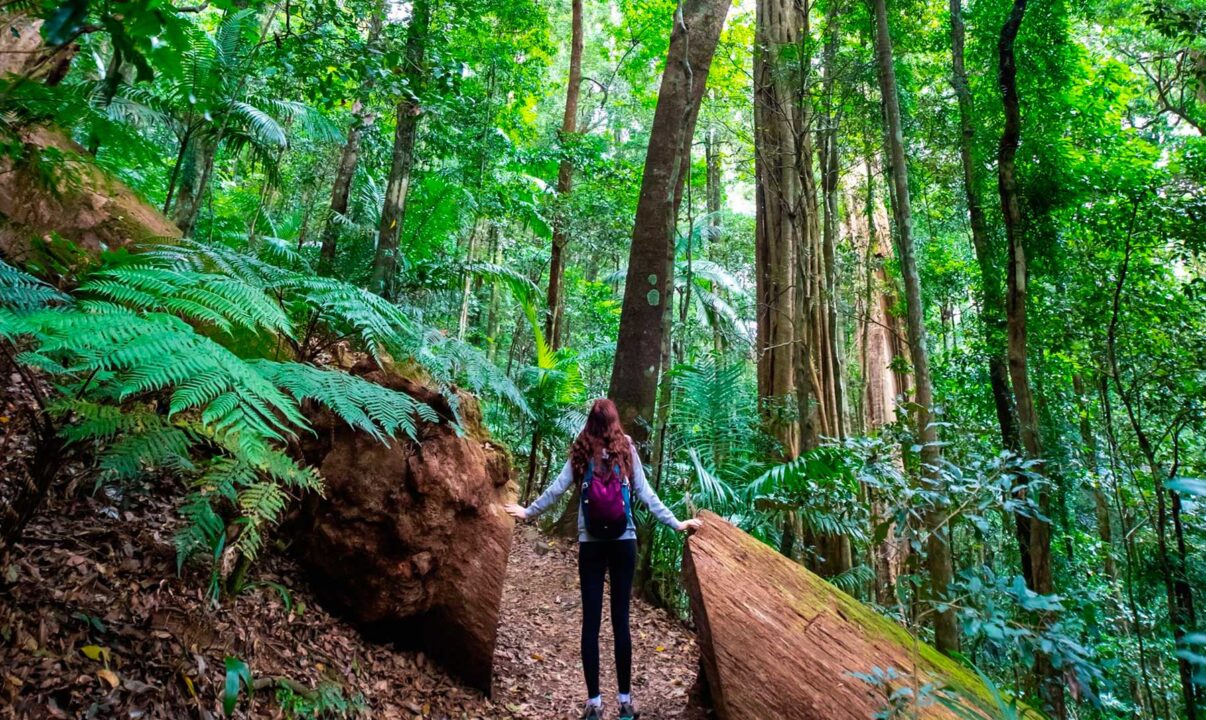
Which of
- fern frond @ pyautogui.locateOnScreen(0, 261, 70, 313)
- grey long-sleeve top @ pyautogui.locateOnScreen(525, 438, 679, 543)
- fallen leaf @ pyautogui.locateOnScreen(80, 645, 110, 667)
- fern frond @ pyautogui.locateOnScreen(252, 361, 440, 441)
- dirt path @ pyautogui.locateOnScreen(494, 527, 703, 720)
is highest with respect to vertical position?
fern frond @ pyautogui.locateOnScreen(0, 261, 70, 313)

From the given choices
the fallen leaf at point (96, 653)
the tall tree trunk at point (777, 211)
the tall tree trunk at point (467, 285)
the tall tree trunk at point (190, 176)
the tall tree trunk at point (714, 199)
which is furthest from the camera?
the tall tree trunk at point (714, 199)

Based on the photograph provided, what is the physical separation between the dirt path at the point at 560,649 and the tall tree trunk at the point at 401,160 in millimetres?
3117

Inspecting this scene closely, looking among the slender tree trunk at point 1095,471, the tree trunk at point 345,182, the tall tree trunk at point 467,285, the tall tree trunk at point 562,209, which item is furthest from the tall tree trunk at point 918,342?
the tall tree trunk at point 562,209

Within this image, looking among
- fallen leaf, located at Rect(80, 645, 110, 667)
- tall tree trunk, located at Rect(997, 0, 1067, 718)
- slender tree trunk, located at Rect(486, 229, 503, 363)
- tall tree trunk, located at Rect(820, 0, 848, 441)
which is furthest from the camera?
slender tree trunk, located at Rect(486, 229, 503, 363)

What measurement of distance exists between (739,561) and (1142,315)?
18.6ft

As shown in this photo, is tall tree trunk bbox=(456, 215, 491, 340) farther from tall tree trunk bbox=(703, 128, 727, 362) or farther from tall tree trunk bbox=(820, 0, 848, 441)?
tall tree trunk bbox=(820, 0, 848, 441)

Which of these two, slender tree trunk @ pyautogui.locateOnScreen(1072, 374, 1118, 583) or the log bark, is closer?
the log bark

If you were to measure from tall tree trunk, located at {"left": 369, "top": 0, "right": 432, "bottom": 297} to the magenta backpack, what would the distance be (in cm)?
340

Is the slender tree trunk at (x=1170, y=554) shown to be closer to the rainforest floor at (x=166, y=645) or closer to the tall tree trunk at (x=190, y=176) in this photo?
the rainforest floor at (x=166, y=645)

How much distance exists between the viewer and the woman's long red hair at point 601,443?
346cm

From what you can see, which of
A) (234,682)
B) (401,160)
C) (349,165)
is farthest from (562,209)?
(234,682)

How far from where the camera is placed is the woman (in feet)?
11.1

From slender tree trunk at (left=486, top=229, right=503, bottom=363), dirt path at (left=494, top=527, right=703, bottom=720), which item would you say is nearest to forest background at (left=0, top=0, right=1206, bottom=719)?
dirt path at (left=494, top=527, right=703, bottom=720)

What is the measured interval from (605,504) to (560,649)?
2.06 meters
